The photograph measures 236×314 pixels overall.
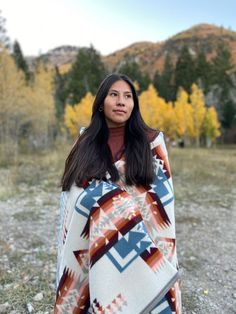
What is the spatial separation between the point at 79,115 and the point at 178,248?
3314 centimetres

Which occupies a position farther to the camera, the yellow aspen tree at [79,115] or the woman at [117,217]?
the yellow aspen tree at [79,115]

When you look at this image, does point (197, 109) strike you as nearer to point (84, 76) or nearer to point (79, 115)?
point (79, 115)

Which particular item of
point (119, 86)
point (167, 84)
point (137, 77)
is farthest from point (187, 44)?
point (119, 86)

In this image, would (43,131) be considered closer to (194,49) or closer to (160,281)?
(160,281)

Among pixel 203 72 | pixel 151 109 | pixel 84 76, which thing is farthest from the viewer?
pixel 84 76

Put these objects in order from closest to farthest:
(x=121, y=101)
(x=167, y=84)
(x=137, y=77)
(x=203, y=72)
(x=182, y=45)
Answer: (x=121, y=101) → (x=203, y=72) → (x=167, y=84) → (x=137, y=77) → (x=182, y=45)

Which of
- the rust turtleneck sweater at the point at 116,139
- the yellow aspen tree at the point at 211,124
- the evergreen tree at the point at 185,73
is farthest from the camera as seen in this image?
the evergreen tree at the point at 185,73

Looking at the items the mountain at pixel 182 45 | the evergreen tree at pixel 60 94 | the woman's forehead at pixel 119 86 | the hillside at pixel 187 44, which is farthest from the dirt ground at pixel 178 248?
the mountain at pixel 182 45

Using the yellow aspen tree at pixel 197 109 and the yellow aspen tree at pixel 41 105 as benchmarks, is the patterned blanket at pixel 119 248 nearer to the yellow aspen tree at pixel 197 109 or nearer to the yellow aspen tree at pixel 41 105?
the yellow aspen tree at pixel 41 105

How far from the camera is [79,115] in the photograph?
3756 cm

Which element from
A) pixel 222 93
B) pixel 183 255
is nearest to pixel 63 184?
pixel 183 255

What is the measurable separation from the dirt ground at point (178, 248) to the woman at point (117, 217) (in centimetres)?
171

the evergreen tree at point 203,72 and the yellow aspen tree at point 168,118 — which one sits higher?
the evergreen tree at point 203,72

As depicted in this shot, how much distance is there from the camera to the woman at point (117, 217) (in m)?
1.72
